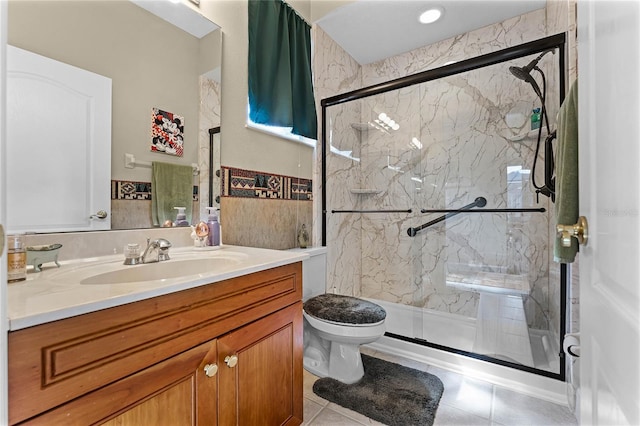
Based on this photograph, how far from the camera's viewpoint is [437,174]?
2445 mm

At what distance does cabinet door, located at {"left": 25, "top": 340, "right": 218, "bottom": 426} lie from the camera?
0.62 m

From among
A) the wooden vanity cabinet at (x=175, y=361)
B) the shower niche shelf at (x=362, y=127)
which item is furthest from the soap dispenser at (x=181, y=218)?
the shower niche shelf at (x=362, y=127)

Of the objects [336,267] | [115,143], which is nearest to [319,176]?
[336,267]

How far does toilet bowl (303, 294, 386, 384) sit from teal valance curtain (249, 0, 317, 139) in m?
1.21

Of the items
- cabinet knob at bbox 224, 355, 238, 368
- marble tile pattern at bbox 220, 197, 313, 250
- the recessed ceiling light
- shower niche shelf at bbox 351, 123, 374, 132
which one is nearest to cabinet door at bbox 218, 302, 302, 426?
cabinet knob at bbox 224, 355, 238, 368

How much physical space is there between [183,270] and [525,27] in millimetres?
2847

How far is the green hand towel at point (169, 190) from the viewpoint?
1307mm

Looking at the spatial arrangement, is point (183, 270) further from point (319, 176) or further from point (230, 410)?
point (319, 176)

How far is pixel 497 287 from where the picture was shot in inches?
83.6

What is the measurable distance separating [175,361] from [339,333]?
93 centimetres

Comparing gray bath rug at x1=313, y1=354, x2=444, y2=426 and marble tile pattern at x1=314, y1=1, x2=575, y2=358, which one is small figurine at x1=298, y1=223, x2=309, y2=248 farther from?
gray bath rug at x1=313, y1=354, x2=444, y2=426

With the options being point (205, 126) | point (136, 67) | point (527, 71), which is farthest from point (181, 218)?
point (527, 71)

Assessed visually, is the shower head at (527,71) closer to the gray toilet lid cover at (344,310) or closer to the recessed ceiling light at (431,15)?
the recessed ceiling light at (431,15)

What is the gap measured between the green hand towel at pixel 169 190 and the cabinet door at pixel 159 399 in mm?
731
